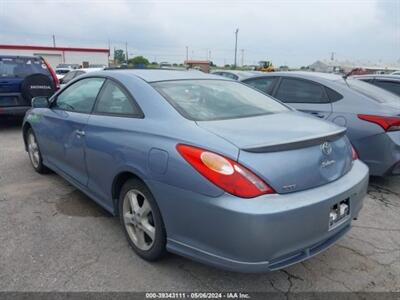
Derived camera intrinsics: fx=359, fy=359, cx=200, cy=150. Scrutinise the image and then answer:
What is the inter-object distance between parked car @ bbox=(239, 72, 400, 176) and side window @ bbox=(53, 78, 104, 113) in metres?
2.91

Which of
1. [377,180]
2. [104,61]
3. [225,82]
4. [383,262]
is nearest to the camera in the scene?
[383,262]

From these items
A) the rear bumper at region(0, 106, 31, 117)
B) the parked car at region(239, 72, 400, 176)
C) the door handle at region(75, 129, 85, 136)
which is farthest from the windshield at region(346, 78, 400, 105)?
the rear bumper at region(0, 106, 31, 117)

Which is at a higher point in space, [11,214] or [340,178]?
[340,178]

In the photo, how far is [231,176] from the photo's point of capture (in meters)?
2.12

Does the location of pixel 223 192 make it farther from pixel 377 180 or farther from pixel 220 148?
pixel 377 180

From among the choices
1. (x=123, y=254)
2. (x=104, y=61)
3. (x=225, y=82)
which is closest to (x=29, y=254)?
(x=123, y=254)

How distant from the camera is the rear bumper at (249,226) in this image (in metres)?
2.08

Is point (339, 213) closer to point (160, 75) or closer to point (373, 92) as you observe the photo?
point (160, 75)

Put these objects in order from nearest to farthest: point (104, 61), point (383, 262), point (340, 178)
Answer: point (340, 178) < point (383, 262) < point (104, 61)

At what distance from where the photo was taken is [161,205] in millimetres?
2477

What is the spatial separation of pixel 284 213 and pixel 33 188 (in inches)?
136

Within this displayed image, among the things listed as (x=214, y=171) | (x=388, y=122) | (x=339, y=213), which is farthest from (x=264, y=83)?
(x=214, y=171)

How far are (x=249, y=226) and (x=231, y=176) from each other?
1.00 ft

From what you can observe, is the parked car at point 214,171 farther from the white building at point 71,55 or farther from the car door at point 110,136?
the white building at point 71,55
